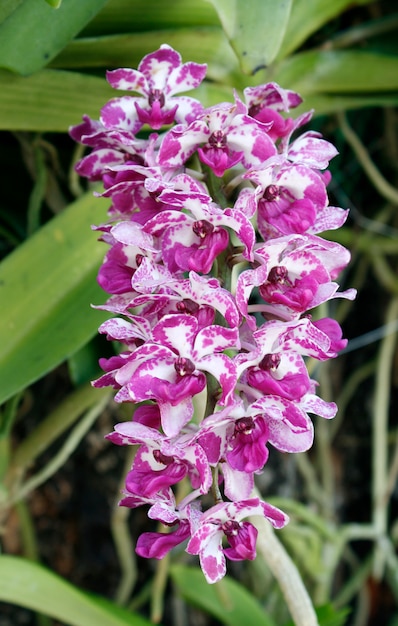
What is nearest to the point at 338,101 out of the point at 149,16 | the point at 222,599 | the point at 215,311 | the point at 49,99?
the point at 149,16

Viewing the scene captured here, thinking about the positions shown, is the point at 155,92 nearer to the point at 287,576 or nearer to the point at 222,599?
the point at 287,576

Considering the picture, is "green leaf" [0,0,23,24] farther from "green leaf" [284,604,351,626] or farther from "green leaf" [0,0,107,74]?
"green leaf" [284,604,351,626]

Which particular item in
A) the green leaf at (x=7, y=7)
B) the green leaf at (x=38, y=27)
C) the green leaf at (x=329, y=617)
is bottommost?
the green leaf at (x=329, y=617)

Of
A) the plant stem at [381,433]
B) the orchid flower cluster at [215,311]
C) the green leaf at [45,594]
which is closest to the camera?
the orchid flower cluster at [215,311]

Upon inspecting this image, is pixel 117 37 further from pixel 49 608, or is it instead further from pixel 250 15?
pixel 49 608

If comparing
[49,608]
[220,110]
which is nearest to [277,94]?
[220,110]

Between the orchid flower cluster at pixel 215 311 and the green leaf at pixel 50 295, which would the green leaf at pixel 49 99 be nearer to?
the green leaf at pixel 50 295

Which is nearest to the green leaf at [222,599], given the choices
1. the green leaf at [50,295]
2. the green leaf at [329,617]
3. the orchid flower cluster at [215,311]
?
the green leaf at [329,617]
